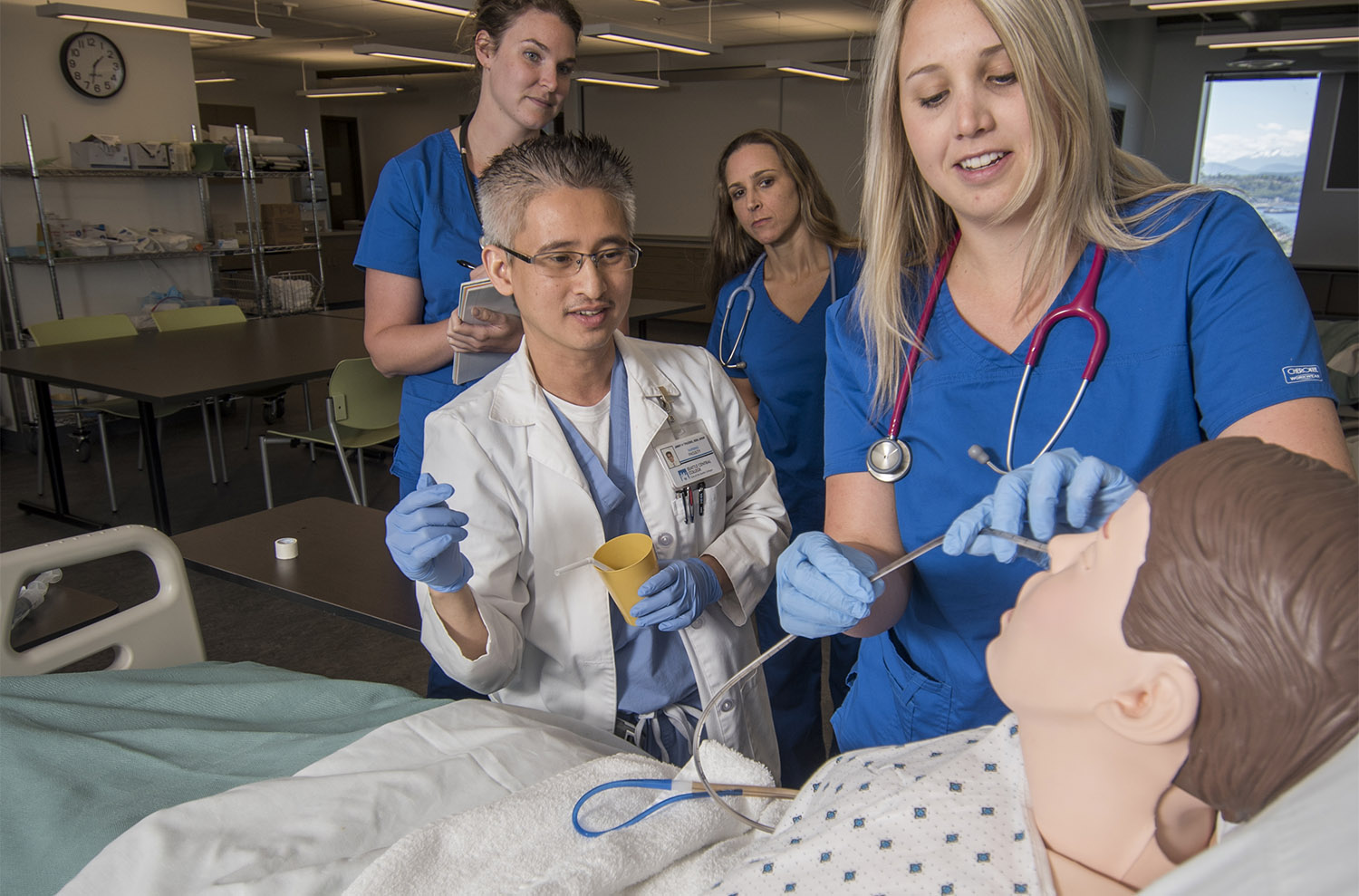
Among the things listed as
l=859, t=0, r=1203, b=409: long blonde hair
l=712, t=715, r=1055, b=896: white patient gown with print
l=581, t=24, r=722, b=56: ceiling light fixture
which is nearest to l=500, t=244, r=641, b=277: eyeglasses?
l=859, t=0, r=1203, b=409: long blonde hair

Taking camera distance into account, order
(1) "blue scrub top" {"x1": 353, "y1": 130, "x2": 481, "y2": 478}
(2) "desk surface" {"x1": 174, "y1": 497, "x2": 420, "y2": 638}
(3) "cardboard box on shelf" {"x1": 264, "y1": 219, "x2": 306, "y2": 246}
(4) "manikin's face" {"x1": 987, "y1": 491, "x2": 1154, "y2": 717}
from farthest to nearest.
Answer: (3) "cardboard box on shelf" {"x1": 264, "y1": 219, "x2": 306, "y2": 246} < (1) "blue scrub top" {"x1": 353, "y1": 130, "x2": 481, "y2": 478} < (2) "desk surface" {"x1": 174, "y1": 497, "x2": 420, "y2": 638} < (4) "manikin's face" {"x1": 987, "y1": 491, "x2": 1154, "y2": 717}

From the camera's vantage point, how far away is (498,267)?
157 cm

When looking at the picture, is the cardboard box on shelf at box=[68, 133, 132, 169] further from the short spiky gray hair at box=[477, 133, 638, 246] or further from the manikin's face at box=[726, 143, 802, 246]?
the short spiky gray hair at box=[477, 133, 638, 246]

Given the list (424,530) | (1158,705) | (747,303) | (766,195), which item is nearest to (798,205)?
(766,195)

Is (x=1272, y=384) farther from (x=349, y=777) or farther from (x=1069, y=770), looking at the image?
(x=349, y=777)

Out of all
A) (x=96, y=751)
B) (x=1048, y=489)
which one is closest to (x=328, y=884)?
(x=96, y=751)

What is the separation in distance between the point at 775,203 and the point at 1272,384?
174cm

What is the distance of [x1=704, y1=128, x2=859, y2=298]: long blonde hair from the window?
8791 mm

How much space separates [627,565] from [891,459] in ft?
1.27

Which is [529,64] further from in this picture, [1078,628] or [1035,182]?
[1078,628]

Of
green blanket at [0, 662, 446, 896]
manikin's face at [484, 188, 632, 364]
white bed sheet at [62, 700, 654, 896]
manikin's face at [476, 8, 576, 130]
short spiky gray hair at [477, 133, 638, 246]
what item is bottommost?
green blanket at [0, 662, 446, 896]

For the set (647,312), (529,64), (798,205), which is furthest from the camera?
(647,312)

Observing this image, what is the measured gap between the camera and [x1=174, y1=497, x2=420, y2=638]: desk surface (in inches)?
72.3

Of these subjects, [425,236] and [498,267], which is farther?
[425,236]
